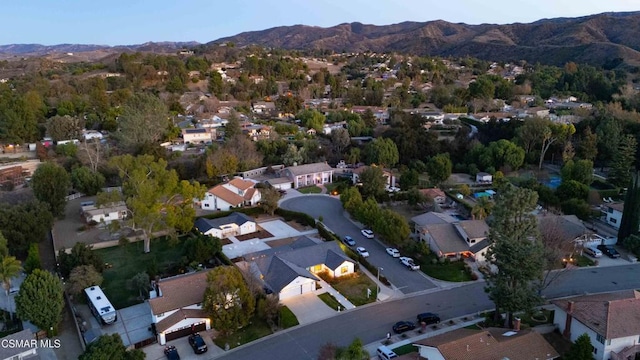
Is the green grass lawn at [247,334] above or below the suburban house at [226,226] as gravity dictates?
below

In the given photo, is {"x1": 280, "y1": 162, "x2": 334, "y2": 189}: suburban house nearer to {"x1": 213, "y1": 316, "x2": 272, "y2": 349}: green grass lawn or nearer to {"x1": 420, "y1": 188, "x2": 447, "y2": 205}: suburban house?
{"x1": 420, "y1": 188, "x2": 447, "y2": 205}: suburban house

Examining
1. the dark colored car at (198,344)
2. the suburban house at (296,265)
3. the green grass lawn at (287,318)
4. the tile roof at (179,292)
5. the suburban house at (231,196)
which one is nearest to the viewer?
the dark colored car at (198,344)

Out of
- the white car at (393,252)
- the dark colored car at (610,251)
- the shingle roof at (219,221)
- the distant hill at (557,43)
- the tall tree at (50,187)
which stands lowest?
the dark colored car at (610,251)

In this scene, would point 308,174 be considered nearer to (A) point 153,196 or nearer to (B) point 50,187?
(A) point 153,196

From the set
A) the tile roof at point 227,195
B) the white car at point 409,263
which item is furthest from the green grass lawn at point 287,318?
the tile roof at point 227,195

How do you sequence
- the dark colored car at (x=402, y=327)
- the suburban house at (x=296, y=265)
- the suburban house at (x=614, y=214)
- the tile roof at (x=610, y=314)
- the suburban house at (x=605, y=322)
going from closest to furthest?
the suburban house at (x=605, y=322)
the tile roof at (x=610, y=314)
the dark colored car at (x=402, y=327)
the suburban house at (x=296, y=265)
the suburban house at (x=614, y=214)

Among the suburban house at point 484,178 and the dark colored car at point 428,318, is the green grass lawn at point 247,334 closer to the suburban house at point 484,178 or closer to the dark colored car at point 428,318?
the dark colored car at point 428,318

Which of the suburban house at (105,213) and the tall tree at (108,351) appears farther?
the suburban house at (105,213)

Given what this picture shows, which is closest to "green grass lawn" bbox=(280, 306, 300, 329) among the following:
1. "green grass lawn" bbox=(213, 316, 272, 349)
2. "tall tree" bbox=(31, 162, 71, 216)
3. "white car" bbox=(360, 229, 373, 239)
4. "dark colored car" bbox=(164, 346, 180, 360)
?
"green grass lawn" bbox=(213, 316, 272, 349)
